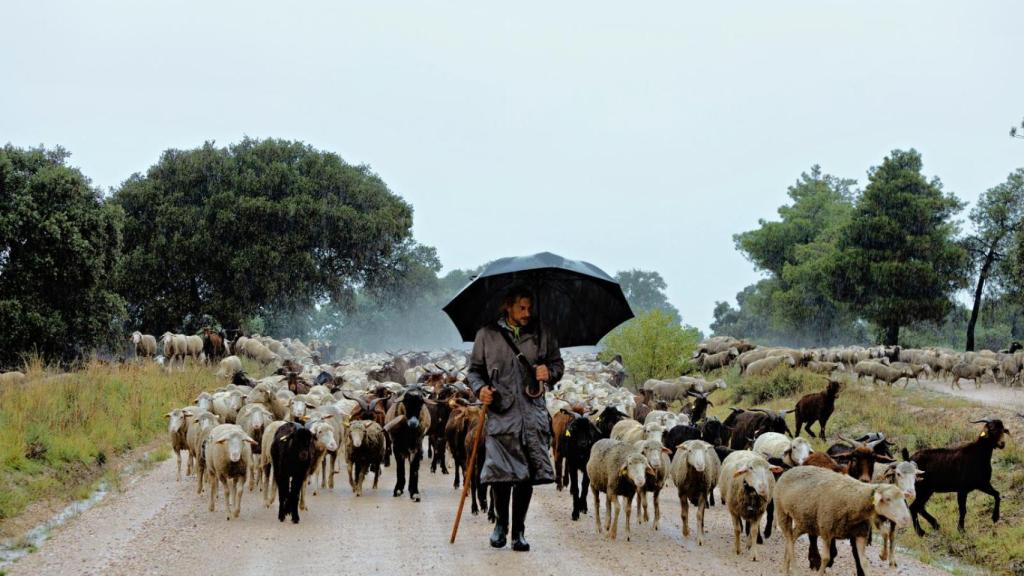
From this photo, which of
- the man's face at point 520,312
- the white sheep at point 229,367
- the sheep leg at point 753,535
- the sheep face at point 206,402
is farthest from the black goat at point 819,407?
the white sheep at point 229,367

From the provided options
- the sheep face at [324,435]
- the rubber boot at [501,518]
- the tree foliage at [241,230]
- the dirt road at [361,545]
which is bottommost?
the dirt road at [361,545]

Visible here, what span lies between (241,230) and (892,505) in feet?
123

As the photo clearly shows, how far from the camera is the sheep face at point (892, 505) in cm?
761

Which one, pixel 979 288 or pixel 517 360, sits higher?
pixel 979 288

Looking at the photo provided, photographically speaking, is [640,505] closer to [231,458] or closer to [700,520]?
[700,520]

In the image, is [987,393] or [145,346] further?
[145,346]

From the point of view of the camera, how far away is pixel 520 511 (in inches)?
317

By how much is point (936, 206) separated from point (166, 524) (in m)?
47.0

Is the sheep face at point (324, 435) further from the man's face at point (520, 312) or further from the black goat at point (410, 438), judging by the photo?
the man's face at point (520, 312)

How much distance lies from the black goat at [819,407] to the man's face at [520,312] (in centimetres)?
1323

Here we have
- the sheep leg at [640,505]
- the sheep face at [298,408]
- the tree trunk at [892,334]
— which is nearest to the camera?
the sheep leg at [640,505]

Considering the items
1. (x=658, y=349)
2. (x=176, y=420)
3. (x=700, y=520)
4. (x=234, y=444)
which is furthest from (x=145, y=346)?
(x=700, y=520)

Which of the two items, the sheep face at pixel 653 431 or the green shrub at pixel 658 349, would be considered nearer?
the sheep face at pixel 653 431

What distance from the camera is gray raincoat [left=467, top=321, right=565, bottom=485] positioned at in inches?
306
